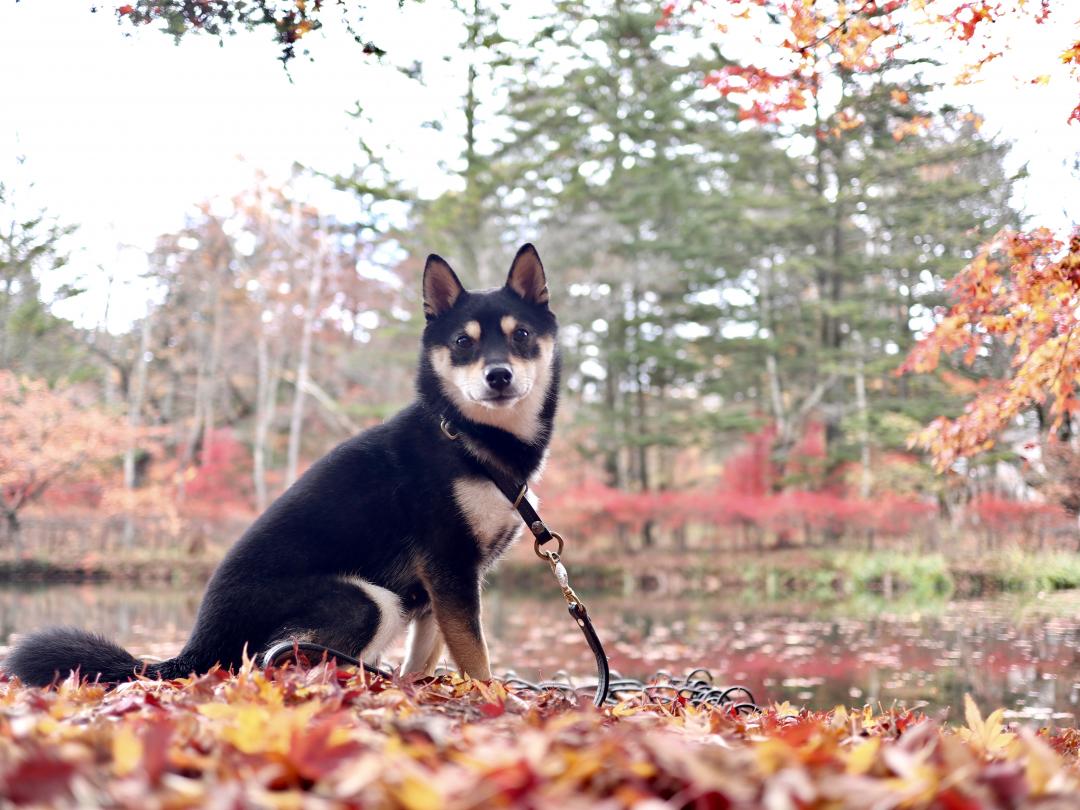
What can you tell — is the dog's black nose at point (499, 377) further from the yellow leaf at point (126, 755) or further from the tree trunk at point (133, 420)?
the tree trunk at point (133, 420)

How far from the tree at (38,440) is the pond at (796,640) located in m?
2.39

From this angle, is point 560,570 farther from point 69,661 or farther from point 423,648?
point 69,661

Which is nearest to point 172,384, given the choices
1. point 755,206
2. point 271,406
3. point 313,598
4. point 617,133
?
point 271,406

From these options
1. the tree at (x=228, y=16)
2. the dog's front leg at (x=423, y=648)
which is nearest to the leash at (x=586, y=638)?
the dog's front leg at (x=423, y=648)

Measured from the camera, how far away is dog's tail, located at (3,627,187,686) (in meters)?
2.74

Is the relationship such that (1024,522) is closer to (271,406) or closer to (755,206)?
(755,206)

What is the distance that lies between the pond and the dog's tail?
3.98 meters

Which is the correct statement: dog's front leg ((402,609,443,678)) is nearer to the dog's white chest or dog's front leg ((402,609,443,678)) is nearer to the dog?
the dog

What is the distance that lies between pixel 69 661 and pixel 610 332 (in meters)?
20.1

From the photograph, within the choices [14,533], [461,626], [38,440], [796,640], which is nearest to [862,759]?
[461,626]

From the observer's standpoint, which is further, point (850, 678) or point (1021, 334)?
point (850, 678)

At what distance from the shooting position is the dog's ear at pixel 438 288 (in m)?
3.52

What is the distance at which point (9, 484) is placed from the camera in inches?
689

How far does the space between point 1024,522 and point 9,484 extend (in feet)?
68.4
